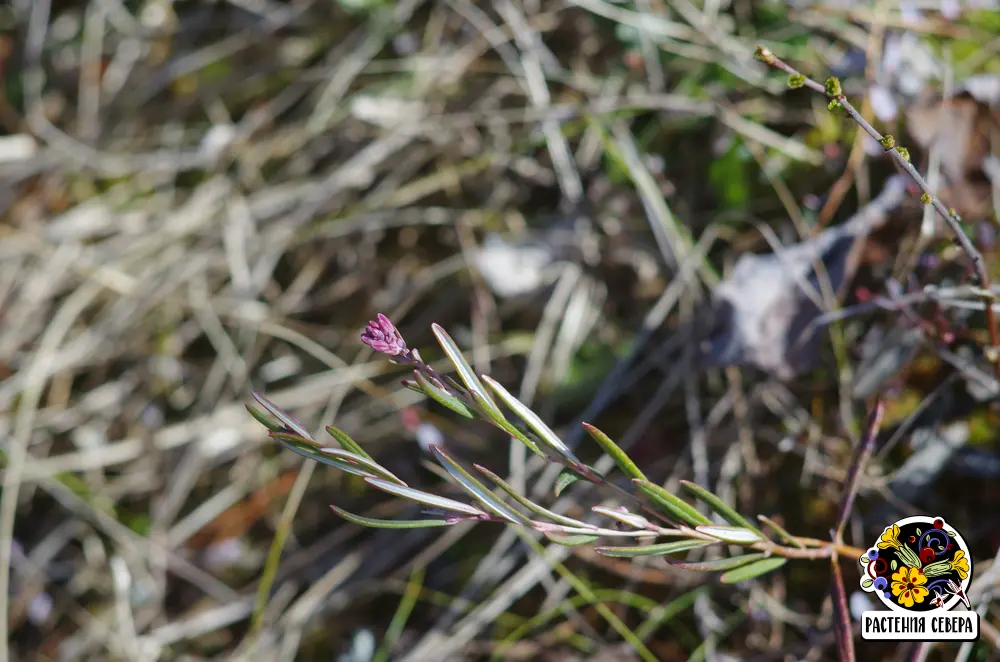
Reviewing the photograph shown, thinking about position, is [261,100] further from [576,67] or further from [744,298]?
[744,298]

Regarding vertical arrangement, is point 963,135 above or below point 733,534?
above

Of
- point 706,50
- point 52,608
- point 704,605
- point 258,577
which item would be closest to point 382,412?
point 258,577

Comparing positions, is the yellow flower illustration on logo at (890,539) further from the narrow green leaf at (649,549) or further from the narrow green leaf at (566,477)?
the narrow green leaf at (566,477)

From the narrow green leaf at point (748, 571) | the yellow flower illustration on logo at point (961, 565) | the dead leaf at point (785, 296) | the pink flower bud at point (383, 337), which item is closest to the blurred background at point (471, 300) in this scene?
the dead leaf at point (785, 296)

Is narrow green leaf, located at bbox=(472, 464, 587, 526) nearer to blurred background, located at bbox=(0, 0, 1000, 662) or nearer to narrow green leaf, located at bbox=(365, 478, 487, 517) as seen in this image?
narrow green leaf, located at bbox=(365, 478, 487, 517)

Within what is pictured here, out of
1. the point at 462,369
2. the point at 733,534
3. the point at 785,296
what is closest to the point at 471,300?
the point at 785,296

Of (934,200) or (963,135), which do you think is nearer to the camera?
(934,200)

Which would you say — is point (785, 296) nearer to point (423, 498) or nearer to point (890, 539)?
point (890, 539)
